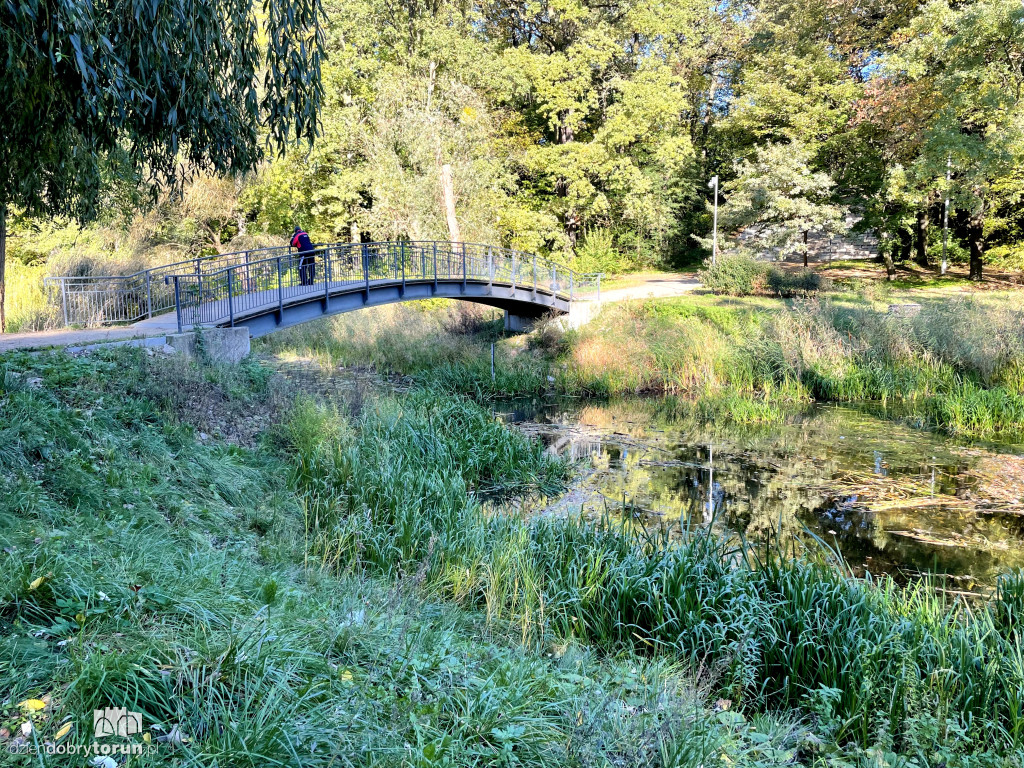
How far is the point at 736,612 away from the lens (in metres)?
5.41

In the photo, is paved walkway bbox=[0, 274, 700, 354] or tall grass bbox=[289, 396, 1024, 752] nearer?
tall grass bbox=[289, 396, 1024, 752]

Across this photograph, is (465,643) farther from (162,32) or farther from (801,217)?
(801,217)

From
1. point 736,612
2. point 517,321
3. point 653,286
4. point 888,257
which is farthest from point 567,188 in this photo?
point 736,612

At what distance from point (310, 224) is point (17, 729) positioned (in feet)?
110

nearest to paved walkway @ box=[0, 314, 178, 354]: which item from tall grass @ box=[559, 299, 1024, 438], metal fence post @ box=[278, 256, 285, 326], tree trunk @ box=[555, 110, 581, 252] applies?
metal fence post @ box=[278, 256, 285, 326]

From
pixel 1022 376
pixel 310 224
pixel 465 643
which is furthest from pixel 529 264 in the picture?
pixel 465 643

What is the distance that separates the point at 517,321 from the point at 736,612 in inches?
730

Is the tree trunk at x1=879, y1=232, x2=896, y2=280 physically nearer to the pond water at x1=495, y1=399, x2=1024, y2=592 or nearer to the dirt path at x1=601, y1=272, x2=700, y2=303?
the dirt path at x1=601, y1=272, x2=700, y2=303

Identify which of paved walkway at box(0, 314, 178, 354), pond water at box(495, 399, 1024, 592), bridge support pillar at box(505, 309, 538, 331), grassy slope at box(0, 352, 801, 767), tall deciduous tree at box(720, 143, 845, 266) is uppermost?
tall deciduous tree at box(720, 143, 845, 266)

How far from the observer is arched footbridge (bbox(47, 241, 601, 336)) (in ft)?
44.0

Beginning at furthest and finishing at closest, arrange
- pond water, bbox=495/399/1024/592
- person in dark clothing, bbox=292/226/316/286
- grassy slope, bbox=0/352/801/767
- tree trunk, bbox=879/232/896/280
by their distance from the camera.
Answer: tree trunk, bbox=879/232/896/280
person in dark clothing, bbox=292/226/316/286
pond water, bbox=495/399/1024/592
grassy slope, bbox=0/352/801/767

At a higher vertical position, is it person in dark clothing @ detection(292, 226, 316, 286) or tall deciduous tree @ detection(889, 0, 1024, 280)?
tall deciduous tree @ detection(889, 0, 1024, 280)

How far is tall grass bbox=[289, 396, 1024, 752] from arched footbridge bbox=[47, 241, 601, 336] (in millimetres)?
6864

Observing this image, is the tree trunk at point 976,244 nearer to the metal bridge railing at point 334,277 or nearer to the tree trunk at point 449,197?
the metal bridge railing at point 334,277
